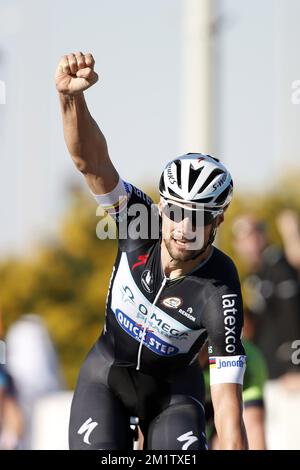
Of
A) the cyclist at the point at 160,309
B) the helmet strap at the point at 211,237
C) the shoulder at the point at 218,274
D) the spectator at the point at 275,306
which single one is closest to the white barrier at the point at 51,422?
the spectator at the point at 275,306

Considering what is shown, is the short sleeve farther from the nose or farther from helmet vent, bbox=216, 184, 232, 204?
helmet vent, bbox=216, 184, 232, 204

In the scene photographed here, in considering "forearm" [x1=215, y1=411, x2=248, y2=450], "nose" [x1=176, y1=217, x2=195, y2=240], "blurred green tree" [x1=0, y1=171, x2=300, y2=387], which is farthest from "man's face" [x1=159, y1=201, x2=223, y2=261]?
"blurred green tree" [x1=0, y1=171, x2=300, y2=387]

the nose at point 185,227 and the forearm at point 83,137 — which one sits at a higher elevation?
the forearm at point 83,137

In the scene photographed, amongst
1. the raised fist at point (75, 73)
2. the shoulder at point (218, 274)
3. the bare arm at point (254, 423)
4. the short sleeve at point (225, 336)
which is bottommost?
the bare arm at point (254, 423)

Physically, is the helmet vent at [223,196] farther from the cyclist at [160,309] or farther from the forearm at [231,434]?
the forearm at [231,434]

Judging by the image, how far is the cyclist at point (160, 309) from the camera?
6.75m

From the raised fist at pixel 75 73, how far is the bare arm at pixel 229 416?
183 cm

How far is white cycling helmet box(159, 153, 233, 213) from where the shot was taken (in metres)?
6.73

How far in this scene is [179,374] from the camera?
7336mm

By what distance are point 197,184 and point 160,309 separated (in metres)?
0.82

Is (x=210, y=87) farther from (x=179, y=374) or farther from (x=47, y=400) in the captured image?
(x=179, y=374)

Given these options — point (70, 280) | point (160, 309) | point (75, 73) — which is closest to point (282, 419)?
point (160, 309)

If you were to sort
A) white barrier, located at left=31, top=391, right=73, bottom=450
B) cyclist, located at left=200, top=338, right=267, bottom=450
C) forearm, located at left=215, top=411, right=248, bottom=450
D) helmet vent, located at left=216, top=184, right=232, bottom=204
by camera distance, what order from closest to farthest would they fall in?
forearm, located at left=215, top=411, right=248, bottom=450, helmet vent, located at left=216, top=184, right=232, bottom=204, cyclist, located at left=200, top=338, right=267, bottom=450, white barrier, located at left=31, top=391, right=73, bottom=450

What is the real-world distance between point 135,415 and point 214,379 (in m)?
0.87
